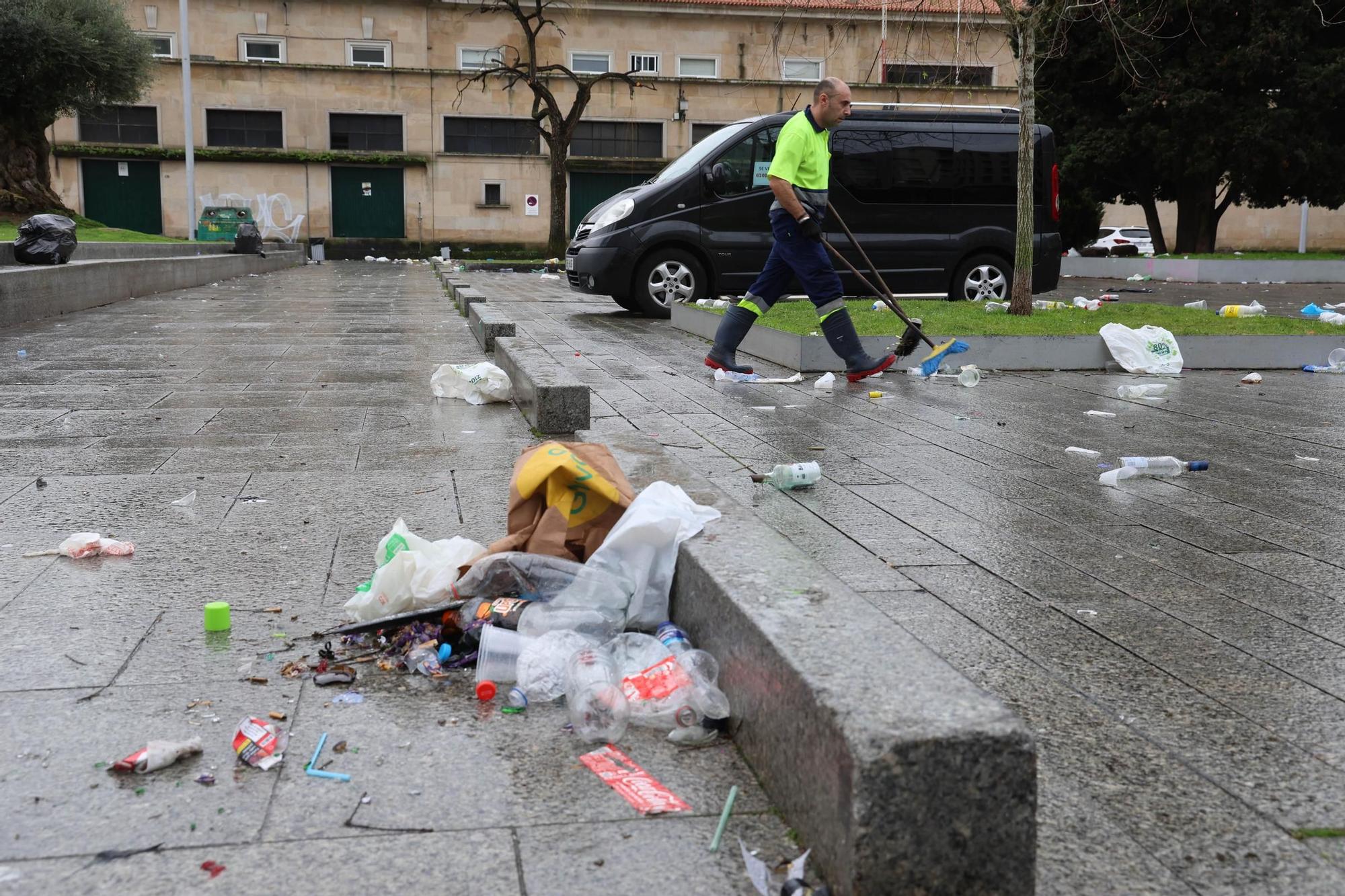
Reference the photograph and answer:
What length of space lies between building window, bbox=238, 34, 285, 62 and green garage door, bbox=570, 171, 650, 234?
35.1 feet

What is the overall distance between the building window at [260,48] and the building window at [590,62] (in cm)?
986

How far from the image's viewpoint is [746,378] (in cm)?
897

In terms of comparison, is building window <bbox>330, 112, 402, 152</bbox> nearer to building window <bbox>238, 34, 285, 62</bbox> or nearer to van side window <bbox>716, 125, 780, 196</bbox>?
building window <bbox>238, 34, 285, 62</bbox>

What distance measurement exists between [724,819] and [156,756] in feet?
3.97

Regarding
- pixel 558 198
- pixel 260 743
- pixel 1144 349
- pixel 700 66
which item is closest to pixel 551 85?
pixel 700 66

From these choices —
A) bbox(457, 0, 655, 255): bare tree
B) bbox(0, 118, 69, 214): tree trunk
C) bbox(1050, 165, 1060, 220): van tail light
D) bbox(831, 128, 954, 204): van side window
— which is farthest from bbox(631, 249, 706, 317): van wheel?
bbox(457, 0, 655, 255): bare tree

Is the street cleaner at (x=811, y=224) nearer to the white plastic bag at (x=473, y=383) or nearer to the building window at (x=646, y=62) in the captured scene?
the white plastic bag at (x=473, y=383)

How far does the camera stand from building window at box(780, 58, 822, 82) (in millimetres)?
43656

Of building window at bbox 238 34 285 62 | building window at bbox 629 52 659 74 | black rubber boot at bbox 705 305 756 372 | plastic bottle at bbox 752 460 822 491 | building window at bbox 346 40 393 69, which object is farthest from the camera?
building window at bbox 629 52 659 74

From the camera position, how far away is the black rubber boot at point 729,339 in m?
9.00

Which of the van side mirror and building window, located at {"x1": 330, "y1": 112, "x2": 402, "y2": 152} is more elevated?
building window, located at {"x1": 330, "y1": 112, "x2": 402, "y2": 152}

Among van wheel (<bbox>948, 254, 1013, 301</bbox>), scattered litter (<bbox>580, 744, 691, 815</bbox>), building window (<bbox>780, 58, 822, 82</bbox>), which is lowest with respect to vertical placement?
scattered litter (<bbox>580, 744, 691, 815</bbox>)

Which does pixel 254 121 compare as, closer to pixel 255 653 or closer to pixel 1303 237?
pixel 1303 237

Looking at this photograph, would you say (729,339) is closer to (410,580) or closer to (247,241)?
(410,580)
